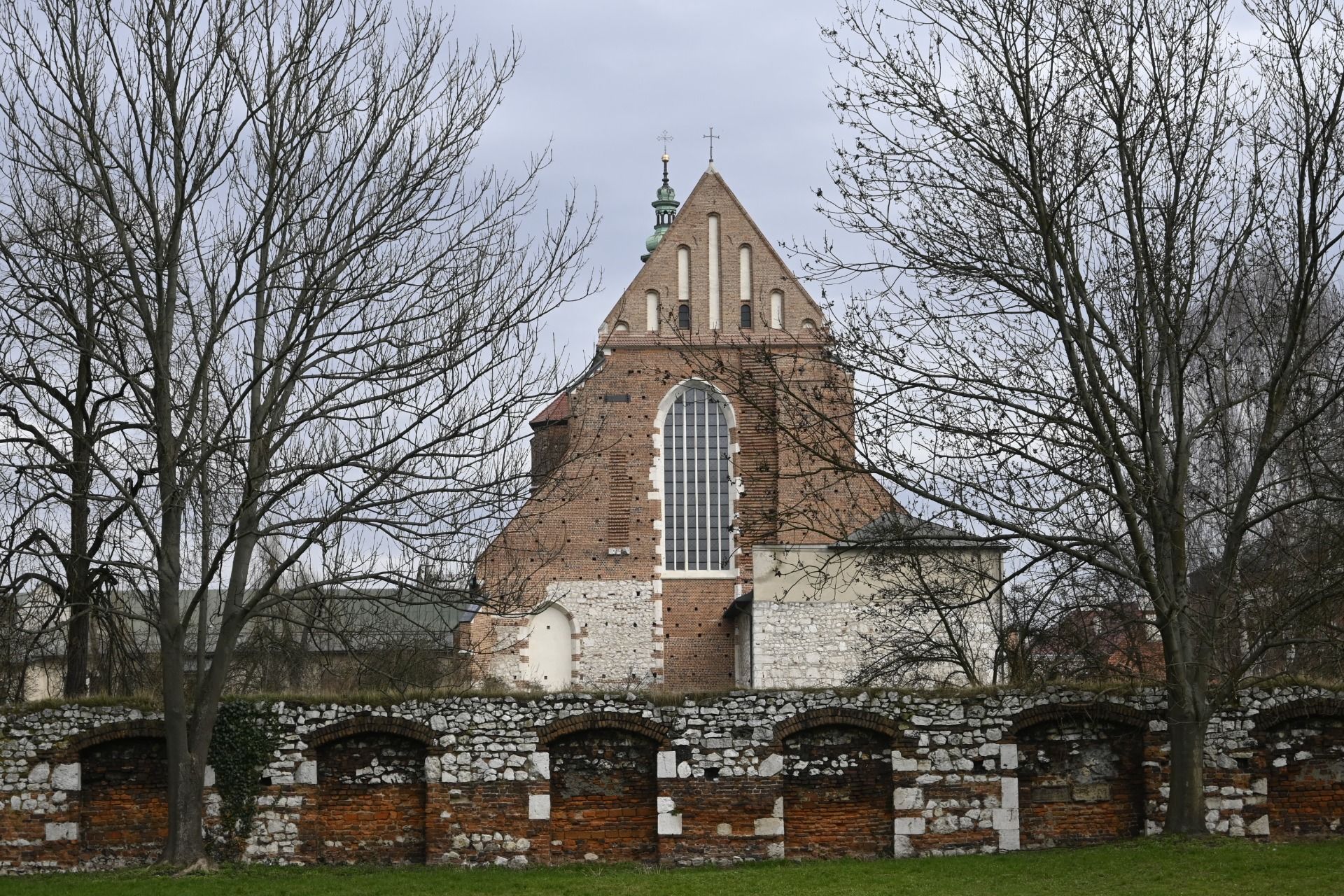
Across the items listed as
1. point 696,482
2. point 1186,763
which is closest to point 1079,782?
point 1186,763

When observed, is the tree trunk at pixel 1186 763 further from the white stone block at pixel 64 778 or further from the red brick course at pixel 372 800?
the white stone block at pixel 64 778

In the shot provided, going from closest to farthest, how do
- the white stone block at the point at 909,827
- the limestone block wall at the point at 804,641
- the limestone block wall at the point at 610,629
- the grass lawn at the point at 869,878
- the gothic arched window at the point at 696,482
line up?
the grass lawn at the point at 869,878 < the white stone block at the point at 909,827 < the limestone block wall at the point at 804,641 < the limestone block wall at the point at 610,629 < the gothic arched window at the point at 696,482

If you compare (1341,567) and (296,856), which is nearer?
(1341,567)

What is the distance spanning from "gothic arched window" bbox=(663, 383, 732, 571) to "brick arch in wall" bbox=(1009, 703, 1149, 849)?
1751cm

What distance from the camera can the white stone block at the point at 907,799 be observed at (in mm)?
15648

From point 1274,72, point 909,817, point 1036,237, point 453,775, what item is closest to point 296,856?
point 453,775

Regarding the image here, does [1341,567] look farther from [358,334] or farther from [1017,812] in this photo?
[358,334]

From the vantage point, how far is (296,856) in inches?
615

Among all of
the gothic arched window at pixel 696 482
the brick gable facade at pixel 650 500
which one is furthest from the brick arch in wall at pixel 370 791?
the gothic arched window at pixel 696 482

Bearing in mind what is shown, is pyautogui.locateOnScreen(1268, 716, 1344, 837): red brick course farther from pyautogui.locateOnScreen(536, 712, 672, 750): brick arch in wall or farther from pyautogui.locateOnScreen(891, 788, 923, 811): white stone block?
pyautogui.locateOnScreen(536, 712, 672, 750): brick arch in wall

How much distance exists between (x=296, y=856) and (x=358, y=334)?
5.74 m

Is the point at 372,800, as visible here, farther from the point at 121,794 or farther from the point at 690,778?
the point at 690,778

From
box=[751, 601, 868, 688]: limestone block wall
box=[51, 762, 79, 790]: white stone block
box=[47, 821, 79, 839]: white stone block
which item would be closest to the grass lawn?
box=[47, 821, 79, 839]: white stone block

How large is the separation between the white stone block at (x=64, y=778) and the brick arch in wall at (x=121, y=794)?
0.09 metres
